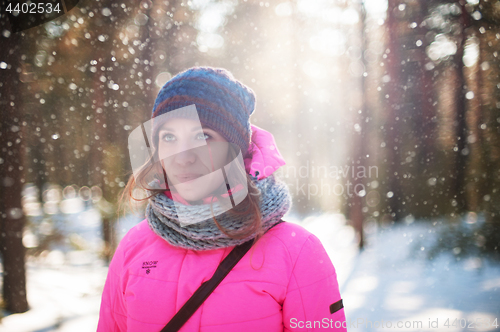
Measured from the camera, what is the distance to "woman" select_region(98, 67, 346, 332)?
126 cm

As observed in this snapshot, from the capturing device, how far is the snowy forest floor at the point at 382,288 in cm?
429

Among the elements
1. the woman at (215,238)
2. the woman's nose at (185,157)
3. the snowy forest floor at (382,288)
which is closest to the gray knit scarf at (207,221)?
the woman at (215,238)

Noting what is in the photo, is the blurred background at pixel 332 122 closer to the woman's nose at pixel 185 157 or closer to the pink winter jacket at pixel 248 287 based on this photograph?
the pink winter jacket at pixel 248 287

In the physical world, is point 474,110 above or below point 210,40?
below

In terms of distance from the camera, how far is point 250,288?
1272 millimetres

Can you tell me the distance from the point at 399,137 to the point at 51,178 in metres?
9.30

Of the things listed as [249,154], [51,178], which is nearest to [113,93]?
[51,178]

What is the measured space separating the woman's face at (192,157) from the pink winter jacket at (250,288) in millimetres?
321

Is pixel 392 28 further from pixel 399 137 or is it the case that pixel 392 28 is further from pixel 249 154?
pixel 249 154

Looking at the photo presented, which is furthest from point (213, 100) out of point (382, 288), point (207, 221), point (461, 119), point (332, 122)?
point (332, 122)

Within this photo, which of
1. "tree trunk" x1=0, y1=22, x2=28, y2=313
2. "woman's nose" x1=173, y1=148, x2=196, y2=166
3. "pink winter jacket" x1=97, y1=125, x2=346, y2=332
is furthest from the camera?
"tree trunk" x1=0, y1=22, x2=28, y2=313

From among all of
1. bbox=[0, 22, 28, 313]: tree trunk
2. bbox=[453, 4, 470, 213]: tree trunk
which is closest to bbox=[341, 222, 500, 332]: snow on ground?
bbox=[453, 4, 470, 213]: tree trunk

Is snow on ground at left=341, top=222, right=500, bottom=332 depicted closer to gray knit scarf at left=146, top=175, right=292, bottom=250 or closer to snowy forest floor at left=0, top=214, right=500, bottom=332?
snowy forest floor at left=0, top=214, right=500, bottom=332

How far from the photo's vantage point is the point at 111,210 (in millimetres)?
5828
